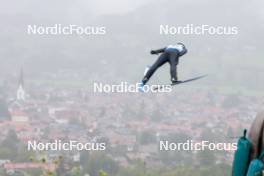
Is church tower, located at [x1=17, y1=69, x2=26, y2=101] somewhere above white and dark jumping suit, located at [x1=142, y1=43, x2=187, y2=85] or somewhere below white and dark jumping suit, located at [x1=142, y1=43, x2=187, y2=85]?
above

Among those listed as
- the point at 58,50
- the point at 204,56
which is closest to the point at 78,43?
the point at 58,50

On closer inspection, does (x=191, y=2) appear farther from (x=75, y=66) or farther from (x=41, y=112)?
(x=41, y=112)
